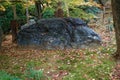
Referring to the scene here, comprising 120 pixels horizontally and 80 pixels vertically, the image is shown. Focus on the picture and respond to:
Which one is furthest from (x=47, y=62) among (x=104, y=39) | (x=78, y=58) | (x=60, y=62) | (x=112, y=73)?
(x=104, y=39)

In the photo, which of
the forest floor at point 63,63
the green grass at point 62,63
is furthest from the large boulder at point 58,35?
the green grass at point 62,63

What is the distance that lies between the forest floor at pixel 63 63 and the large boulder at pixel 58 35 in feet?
1.40

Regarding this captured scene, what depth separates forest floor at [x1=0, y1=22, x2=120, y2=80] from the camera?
8500 mm

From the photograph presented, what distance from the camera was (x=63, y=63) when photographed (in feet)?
31.1

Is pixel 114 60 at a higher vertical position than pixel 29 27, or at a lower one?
lower

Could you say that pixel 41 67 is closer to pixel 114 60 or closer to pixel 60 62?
pixel 60 62

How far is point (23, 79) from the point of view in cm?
819

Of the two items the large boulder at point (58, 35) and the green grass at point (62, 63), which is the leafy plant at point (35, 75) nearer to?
the green grass at point (62, 63)

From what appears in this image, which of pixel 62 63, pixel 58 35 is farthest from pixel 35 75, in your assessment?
pixel 58 35

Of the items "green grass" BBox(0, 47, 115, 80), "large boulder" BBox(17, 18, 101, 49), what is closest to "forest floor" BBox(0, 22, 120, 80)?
"green grass" BBox(0, 47, 115, 80)

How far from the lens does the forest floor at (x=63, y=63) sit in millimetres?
8500

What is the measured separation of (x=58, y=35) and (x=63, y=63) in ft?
8.00

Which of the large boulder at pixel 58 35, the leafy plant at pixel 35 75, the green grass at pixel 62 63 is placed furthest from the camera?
the large boulder at pixel 58 35

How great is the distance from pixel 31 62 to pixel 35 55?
89 cm
